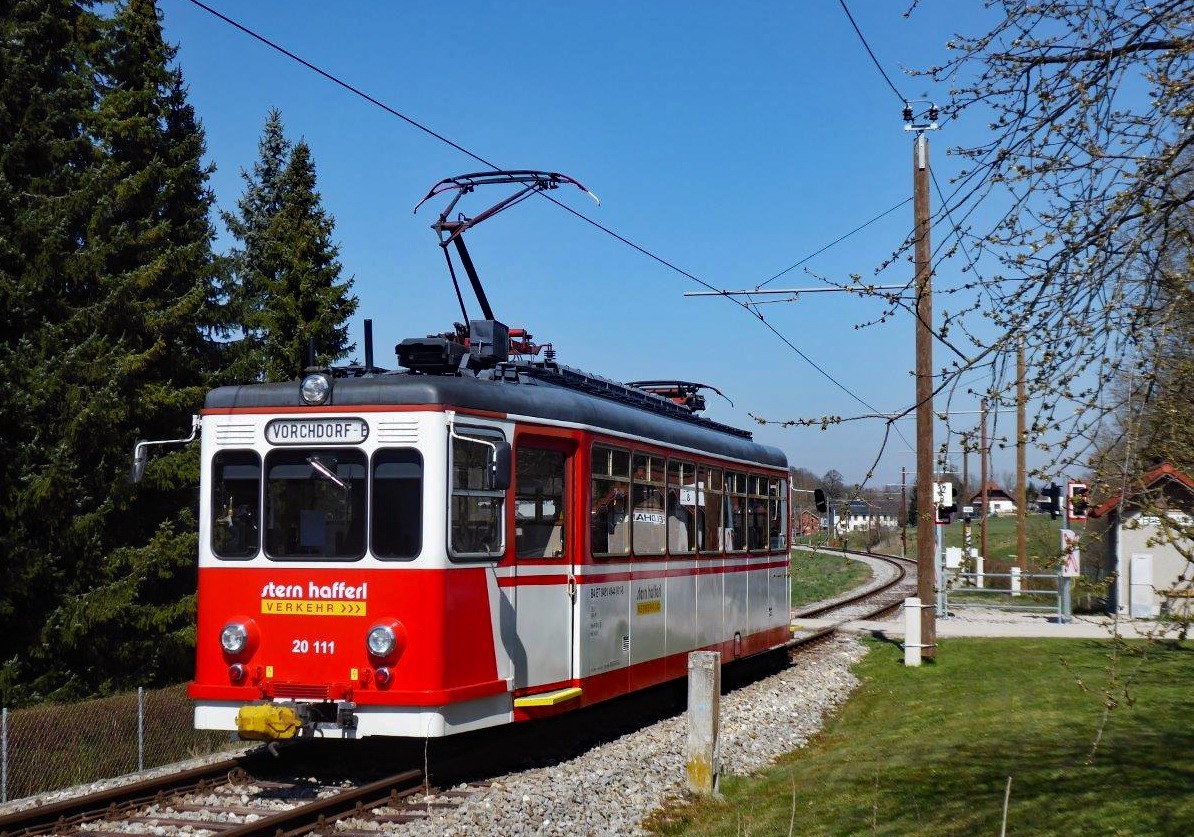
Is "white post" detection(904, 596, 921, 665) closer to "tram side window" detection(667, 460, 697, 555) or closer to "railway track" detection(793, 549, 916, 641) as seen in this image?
"railway track" detection(793, 549, 916, 641)

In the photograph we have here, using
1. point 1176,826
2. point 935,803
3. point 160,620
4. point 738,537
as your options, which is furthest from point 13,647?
point 1176,826

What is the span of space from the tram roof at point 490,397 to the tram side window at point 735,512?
2.21 metres

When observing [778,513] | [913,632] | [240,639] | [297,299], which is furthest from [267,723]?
[297,299]

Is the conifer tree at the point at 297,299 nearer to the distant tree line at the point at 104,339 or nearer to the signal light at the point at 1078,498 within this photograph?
the distant tree line at the point at 104,339

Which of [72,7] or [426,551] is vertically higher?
[72,7]

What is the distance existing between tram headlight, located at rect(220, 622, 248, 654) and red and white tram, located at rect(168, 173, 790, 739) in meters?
0.01

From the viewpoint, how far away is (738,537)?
1611 centimetres

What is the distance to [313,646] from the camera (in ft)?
31.4

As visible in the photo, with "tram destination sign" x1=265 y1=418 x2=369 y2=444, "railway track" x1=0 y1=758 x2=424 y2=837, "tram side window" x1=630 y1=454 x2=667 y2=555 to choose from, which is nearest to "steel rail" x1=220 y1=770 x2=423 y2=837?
"railway track" x1=0 y1=758 x2=424 y2=837

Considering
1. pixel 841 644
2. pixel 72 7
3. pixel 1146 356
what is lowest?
pixel 841 644

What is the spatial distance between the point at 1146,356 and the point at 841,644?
17.4m

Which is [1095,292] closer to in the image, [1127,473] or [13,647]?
[1127,473]

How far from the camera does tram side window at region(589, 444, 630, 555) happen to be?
11.4 m

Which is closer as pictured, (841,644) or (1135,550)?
(841,644)
